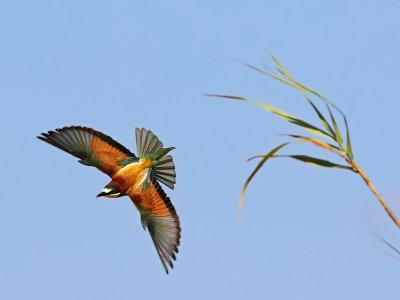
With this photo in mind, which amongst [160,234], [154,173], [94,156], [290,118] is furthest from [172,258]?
[290,118]

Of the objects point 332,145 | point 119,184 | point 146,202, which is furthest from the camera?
point 146,202

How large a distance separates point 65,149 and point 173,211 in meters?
1.60

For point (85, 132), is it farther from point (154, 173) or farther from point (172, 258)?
point (172, 258)

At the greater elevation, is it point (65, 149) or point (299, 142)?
point (65, 149)

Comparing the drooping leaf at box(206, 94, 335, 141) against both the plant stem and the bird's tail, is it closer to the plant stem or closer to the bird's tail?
the plant stem

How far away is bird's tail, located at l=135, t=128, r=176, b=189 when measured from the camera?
825cm

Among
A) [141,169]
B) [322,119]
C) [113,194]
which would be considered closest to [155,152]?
[141,169]

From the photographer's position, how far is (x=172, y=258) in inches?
328

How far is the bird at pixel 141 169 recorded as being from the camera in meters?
8.27

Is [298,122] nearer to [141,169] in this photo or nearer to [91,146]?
[141,169]

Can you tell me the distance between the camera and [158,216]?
8.70 meters

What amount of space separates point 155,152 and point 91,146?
86 cm

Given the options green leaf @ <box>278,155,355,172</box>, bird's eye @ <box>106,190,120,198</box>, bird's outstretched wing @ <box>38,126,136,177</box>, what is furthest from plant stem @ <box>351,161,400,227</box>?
bird's outstretched wing @ <box>38,126,136,177</box>

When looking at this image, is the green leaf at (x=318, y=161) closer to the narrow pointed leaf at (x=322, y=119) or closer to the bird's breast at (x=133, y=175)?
the narrow pointed leaf at (x=322, y=119)
